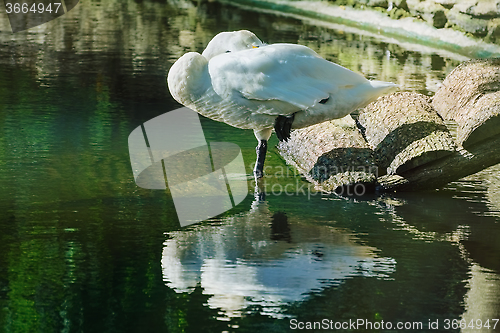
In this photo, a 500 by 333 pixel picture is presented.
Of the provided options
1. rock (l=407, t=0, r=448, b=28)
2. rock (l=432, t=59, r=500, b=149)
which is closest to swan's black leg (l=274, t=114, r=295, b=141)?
rock (l=432, t=59, r=500, b=149)

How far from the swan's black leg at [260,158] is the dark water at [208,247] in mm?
217

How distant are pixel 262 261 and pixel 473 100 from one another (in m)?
3.07

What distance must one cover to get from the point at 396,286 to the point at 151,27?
13.5 meters

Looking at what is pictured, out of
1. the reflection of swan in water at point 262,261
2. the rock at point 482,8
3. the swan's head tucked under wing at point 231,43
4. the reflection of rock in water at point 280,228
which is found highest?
the swan's head tucked under wing at point 231,43

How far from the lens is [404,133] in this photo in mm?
6445

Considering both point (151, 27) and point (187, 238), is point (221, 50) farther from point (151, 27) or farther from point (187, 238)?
point (151, 27)

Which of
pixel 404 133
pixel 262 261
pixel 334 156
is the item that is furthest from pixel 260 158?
pixel 262 261

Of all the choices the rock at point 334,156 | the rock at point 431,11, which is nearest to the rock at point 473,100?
the rock at point 334,156

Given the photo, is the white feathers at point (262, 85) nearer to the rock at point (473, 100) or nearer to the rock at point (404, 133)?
the rock at point (404, 133)

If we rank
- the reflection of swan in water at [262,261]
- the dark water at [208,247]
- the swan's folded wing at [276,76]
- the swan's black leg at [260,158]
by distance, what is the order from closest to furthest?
the dark water at [208,247] < the reflection of swan in water at [262,261] < the swan's folded wing at [276,76] < the swan's black leg at [260,158]

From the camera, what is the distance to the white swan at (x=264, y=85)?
592 centimetres

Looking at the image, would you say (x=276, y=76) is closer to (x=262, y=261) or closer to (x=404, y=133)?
(x=404, y=133)

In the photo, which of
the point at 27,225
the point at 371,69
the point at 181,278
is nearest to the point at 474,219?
the point at 181,278

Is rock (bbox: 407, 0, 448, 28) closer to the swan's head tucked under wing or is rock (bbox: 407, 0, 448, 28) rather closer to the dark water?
the dark water
